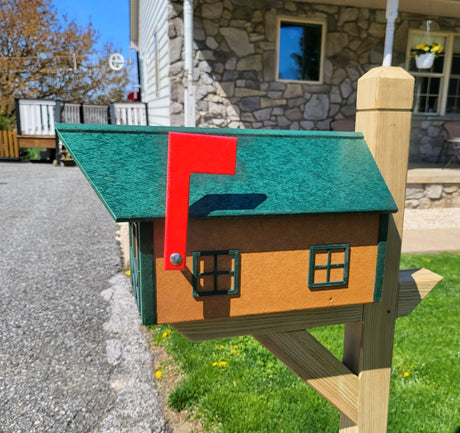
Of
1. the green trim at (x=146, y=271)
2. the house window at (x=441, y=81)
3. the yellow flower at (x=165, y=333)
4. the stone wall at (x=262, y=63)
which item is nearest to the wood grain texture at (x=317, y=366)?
the green trim at (x=146, y=271)

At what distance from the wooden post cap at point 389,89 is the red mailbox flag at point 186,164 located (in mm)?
413

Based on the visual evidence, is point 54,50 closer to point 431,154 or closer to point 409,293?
point 431,154

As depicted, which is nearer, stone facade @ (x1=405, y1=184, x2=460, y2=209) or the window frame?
stone facade @ (x1=405, y1=184, x2=460, y2=209)

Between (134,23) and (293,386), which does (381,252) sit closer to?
(293,386)

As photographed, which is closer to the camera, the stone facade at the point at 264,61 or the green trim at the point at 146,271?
the green trim at the point at 146,271

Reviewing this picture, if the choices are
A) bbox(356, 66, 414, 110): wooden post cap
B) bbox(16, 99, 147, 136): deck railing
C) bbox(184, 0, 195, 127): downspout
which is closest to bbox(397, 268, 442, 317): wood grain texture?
bbox(356, 66, 414, 110): wooden post cap

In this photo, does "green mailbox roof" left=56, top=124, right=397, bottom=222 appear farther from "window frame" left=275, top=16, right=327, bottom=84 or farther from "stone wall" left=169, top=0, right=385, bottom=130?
"window frame" left=275, top=16, right=327, bottom=84

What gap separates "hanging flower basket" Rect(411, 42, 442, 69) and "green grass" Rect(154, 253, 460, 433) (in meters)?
6.10

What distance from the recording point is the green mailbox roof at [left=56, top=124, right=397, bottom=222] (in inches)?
28.8

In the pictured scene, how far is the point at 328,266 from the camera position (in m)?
0.90

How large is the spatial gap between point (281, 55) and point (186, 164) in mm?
7435

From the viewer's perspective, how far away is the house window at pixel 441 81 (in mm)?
8641

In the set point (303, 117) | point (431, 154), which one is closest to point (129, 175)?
point (303, 117)

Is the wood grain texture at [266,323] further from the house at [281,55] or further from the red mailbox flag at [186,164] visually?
the house at [281,55]
